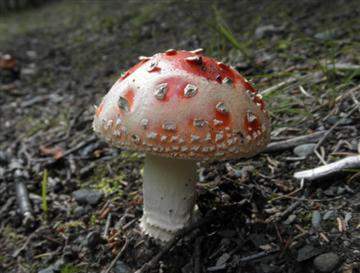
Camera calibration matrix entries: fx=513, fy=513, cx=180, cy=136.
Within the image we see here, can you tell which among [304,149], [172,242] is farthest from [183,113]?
[304,149]

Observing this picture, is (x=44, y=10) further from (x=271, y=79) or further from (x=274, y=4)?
(x=271, y=79)

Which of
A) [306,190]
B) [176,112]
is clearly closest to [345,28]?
[306,190]

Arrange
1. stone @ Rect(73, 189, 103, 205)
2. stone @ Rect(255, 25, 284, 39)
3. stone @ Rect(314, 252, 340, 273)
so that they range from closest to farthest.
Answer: stone @ Rect(314, 252, 340, 273)
stone @ Rect(73, 189, 103, 205)
stone @ Rect(255, 25, 284, 39)

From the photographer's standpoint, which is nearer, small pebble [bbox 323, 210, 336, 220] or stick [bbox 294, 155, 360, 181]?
small pebble [bbox 323, 210, 336, 220]

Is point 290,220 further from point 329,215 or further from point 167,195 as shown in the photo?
point 167,195

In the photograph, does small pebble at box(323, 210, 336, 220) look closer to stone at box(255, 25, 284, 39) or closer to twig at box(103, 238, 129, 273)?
twig at box(103, 238, 129, 273)

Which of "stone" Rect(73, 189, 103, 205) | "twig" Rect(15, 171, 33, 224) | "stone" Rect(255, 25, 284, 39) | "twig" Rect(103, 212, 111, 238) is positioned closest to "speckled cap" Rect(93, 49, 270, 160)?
"twig" Rect(103, 212, 111, 238)

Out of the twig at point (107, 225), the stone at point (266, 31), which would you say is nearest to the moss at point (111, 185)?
the twig at point (107, 225)
